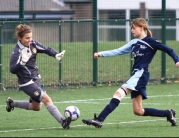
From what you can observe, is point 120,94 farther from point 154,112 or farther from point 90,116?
point 90,116

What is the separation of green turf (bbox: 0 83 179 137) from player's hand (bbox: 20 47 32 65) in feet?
3.49

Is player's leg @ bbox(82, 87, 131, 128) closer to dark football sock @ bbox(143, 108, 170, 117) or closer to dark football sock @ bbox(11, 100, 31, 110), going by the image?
dark football sock @ bbox(143, 108, 170, 117)

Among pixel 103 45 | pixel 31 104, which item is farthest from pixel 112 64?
pixel 31 104

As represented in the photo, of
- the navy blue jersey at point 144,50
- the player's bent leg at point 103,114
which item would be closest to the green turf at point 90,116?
the player's bent leg at point 103,114

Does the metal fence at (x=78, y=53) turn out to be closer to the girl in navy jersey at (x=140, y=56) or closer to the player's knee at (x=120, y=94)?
the girl in navy jersey at (x=140, y=56)

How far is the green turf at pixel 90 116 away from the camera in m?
9.67

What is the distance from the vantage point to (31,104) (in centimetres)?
1065

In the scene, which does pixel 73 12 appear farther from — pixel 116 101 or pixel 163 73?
pixel 116 101

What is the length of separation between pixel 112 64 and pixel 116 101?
8776 millimetres

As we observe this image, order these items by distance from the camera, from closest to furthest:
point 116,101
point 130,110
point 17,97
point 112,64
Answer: point 116,101 → point 130,110 → point 17,97 → point 112,64

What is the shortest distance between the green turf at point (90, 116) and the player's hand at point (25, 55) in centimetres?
106

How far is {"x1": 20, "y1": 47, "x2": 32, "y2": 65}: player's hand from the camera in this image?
10.0 m

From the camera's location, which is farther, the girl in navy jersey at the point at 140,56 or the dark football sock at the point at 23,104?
the dark football sock at the point at 23,104

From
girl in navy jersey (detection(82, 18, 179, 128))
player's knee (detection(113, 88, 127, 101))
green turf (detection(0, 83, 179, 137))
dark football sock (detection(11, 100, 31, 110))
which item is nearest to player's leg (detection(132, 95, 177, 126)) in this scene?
girl in navy jersey (detection(82, 18, 179, 128))
